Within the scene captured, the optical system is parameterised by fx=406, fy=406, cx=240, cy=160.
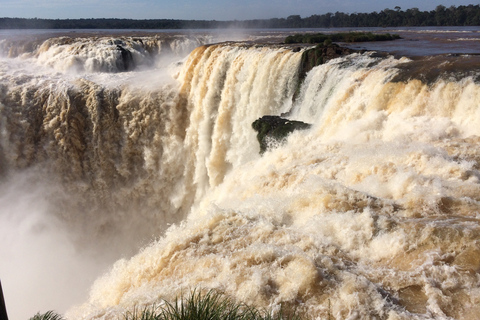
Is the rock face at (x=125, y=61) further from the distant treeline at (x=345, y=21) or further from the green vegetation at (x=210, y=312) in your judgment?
the distant treeline at (x=345, y=21)

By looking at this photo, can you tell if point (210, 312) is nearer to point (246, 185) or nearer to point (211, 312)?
point (211, 312)

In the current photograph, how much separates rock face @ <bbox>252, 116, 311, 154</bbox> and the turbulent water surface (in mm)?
222

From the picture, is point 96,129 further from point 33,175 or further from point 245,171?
point 245,171

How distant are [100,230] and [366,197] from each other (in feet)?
30.5

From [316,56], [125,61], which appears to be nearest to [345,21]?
[125,61]

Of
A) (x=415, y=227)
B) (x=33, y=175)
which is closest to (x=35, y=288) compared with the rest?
(x=33, y=175)

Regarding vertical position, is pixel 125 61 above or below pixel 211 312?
above

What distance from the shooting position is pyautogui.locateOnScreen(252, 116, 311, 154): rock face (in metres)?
8.20

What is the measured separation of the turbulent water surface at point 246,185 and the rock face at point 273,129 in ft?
0.73

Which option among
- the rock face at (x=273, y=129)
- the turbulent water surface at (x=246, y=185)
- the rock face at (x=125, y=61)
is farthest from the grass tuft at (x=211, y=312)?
the rock face at (x=125, y=61)

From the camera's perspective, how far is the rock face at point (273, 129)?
8203 mm

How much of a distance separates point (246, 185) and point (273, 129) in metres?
2.15

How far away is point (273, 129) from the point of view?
8508mm

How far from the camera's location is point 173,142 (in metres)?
11.8
